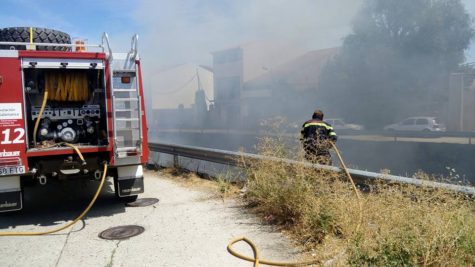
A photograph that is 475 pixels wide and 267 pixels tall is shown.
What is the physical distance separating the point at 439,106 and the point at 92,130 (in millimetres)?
21222

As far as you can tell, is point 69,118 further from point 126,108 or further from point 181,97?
point 181,97

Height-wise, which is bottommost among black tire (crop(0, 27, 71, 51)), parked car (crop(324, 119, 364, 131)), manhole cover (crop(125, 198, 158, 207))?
manhole cover (crop(125, 198, 158, 207))

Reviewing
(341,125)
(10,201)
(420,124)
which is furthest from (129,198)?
(420,124)

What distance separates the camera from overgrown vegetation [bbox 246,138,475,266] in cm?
251

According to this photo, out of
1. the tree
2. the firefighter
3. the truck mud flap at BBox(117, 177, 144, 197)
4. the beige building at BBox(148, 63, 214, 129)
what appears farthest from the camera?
the beige building at BBox(148, 63, 214, 129)

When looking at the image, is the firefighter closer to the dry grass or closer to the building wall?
the dry grass

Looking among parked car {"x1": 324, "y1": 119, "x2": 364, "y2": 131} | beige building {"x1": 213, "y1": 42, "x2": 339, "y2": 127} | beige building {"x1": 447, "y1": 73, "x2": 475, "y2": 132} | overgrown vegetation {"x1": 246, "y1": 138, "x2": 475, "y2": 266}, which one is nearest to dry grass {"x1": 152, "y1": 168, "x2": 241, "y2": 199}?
overgrown vegetation {"x1": 246, "y1": 138, "x2": 475, "y2": 266}

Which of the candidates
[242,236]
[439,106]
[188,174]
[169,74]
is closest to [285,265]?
[242,236]

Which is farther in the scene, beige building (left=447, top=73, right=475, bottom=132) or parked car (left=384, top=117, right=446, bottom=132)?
parked car (left=384, top=117, right=446, bottom=132)

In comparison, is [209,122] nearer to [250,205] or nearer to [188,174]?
[188,174]

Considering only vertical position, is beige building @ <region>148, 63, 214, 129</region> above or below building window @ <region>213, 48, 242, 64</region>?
below

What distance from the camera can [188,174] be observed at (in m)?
7.26

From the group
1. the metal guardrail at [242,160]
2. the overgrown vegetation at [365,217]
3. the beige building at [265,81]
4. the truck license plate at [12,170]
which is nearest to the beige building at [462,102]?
→ the beige building at [265,81]

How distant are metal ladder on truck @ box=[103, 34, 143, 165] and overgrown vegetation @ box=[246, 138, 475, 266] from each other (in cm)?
155
